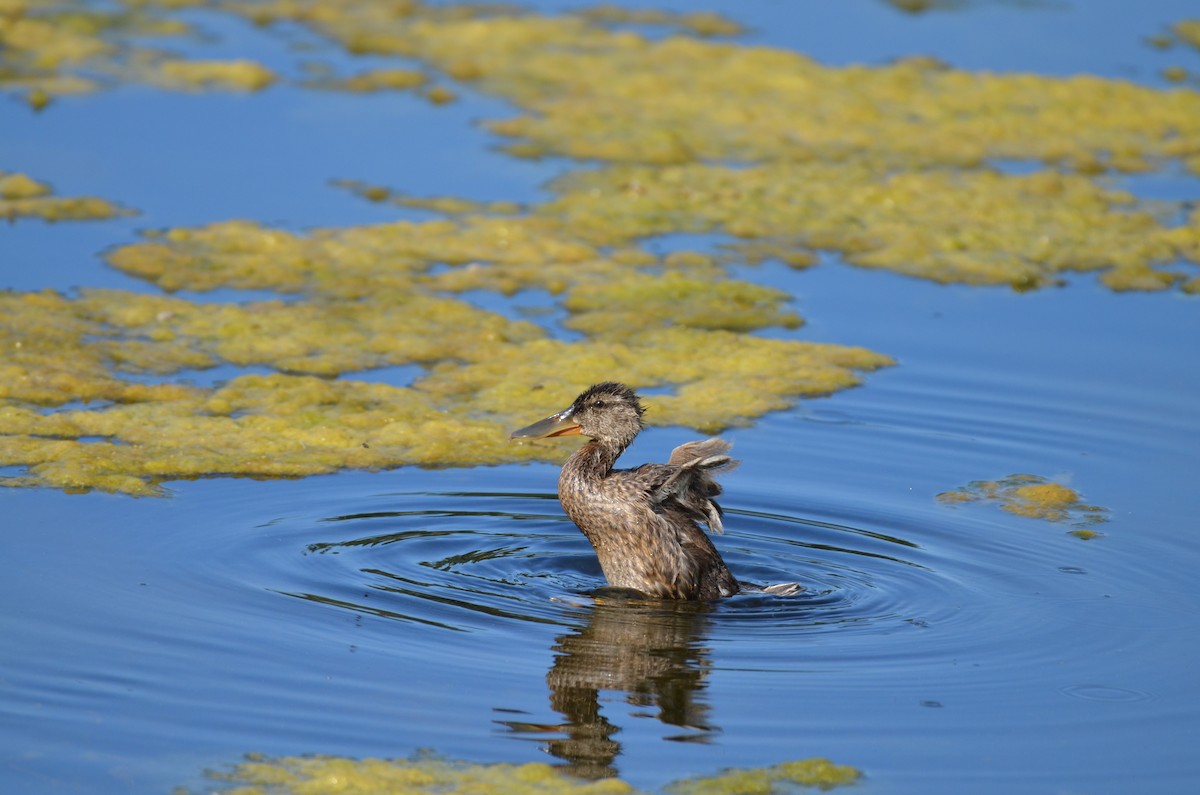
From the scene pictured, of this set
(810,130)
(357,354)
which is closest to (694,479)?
(357,354)

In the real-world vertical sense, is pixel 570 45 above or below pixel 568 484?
above

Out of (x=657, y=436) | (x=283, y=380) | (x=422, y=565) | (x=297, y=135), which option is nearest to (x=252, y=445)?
(x=283, y=380)

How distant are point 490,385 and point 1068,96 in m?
7.99

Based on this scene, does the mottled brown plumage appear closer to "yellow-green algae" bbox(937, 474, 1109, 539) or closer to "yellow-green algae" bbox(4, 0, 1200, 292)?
"yellow-green algae" bbox(937, 474, 1109, 539)

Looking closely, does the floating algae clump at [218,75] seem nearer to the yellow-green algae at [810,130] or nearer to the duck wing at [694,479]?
the yellow-green algae at [810,130]

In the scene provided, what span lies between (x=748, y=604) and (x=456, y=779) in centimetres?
228

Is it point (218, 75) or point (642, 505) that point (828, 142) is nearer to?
point (218, 75)

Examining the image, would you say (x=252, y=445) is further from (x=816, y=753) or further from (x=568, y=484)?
(x=816, y=753)

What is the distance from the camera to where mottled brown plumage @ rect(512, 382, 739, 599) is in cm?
731

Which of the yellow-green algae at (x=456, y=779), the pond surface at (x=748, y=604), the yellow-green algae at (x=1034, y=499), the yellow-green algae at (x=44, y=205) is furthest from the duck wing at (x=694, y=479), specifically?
the yellow-green algae at (x=44, y=205)

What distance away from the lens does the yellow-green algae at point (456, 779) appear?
17.0 feet

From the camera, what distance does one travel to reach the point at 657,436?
900 centimetres

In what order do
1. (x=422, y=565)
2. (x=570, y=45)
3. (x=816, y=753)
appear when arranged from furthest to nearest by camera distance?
(x=570, y=45) < (x=422, y=565) < (x=816, y=753)

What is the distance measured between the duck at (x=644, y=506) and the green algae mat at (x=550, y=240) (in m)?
1.07
